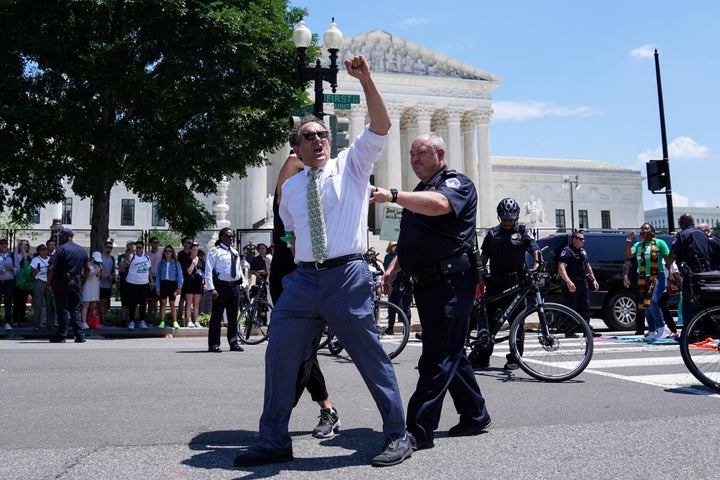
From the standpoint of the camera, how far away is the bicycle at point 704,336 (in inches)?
250

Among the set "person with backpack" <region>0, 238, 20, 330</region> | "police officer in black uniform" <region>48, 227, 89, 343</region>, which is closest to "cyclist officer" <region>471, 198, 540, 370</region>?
"police officer in black uniform" <region>48, 227, 89, 343</region>

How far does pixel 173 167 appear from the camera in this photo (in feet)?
56.3

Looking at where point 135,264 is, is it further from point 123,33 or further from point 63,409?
point 63,409

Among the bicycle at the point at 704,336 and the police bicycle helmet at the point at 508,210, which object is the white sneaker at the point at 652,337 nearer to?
the bicycle at the point at 704,336

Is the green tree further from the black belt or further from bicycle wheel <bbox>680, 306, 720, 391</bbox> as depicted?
the black belt

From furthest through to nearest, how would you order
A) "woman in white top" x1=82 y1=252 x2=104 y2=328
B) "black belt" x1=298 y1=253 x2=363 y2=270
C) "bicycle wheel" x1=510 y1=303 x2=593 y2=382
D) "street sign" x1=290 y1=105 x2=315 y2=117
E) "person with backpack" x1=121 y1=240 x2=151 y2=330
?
"person with backpack" x1=121 y1=240 x2=151 y2=330
"woman in white top" x1=82 y1=252 x2=104 y2=328
"street sign" x1=290 y1=105 x2=315 y2=117
"bicycle wheel" x1=510 y1=303 x2=593 y2=382
"black belt" x1=298 y1=253 x2=363 y2=270

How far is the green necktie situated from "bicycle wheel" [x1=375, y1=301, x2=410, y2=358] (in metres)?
5.05

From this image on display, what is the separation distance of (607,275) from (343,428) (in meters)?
11.4

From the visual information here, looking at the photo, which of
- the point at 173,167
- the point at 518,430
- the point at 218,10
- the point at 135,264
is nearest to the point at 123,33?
the point at 218,10

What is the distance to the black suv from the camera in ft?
47.4

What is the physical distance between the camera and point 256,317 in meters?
11.5

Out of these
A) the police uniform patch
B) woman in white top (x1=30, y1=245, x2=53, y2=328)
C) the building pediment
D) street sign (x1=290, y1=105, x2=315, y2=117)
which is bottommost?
woman in white top (x1=30, y1=245, x2=53, y2=328)

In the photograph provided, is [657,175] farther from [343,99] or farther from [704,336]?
[704,336]

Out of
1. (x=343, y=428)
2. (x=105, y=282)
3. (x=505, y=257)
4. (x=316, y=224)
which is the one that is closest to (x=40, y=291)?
(x=105, y=282)
